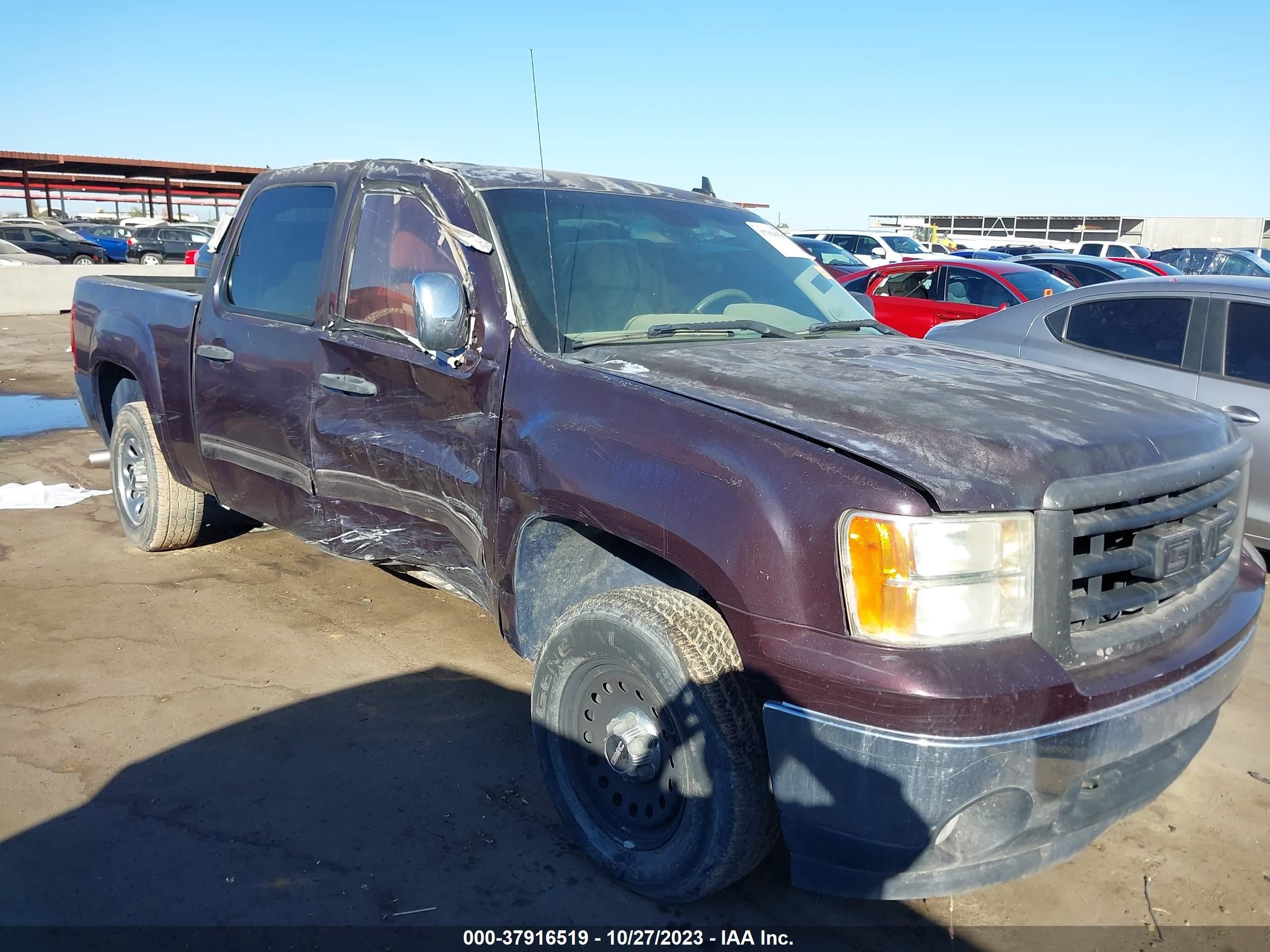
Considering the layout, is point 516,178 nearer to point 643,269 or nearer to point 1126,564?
point 643,269

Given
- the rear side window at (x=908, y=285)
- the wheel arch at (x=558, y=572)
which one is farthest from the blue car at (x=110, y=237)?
the wheel arch at (x=558, y=572)

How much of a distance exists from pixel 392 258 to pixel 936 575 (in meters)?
2.31

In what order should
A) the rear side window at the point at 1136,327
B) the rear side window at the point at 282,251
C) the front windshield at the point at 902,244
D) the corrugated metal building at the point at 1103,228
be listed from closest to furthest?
the rear side window at the point at 282,251 → the rear side window at the point at 1136,327 → the front windshield at the point at 902,244 → the corrugated metal building at the point at 1103,228

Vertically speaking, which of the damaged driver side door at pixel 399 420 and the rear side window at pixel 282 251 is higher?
the rear side window at pixel 282 251

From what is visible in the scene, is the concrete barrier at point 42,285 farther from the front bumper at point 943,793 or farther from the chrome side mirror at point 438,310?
the front bumper at point 943,793

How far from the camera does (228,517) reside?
6.43 metres

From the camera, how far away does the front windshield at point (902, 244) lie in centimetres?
2597

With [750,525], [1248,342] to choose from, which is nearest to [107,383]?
[750,525]

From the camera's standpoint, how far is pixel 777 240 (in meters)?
4.18

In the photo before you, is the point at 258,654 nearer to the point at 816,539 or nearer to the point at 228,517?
the point at 228,517

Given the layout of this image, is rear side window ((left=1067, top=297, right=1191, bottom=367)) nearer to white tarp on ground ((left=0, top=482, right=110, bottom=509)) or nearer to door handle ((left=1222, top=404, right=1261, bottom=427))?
door handle ((left=1222, top=404, right=1261, bottom=427))

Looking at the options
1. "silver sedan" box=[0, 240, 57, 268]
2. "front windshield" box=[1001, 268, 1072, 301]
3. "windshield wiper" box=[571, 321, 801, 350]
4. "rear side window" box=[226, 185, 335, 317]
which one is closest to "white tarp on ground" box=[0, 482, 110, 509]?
"rear side window" box=[226, 185, 335, 317]

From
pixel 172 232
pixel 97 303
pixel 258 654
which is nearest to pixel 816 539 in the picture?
pixel 258 654

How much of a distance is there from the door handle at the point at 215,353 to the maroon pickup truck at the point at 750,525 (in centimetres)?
47
